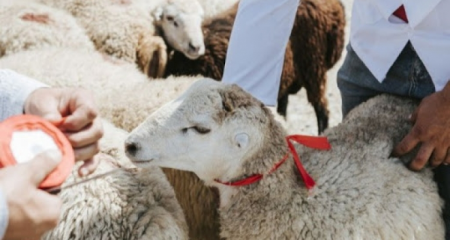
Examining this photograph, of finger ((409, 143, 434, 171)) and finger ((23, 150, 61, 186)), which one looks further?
finger ((409, 143, 434, 171))

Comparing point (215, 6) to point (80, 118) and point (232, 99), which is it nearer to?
point (232, 99)

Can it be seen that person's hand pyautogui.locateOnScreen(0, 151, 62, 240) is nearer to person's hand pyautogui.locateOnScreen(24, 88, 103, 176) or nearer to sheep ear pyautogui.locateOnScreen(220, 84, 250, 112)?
person's hand pyautogui.locateOnScreen(24, 88, 103, 176)

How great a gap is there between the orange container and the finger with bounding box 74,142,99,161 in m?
0.11

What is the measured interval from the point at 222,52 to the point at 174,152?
2.80 meters

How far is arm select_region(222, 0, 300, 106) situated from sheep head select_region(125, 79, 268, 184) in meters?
0.29

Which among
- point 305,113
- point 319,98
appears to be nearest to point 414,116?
point 319,98

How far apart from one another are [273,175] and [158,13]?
3.18 metres

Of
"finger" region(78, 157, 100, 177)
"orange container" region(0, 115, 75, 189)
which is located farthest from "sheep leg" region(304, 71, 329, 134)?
"orange container" region(0, 115, 75, 189)

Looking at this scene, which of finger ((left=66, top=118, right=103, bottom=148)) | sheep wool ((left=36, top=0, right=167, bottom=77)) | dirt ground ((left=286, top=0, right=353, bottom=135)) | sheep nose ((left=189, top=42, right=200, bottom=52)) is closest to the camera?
finger ((left=66, top=118, right=103, bottom=148))

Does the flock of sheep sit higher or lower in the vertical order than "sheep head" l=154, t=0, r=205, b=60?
higher

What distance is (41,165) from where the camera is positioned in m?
1.22

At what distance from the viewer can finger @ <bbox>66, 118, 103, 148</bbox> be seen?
1.52 m

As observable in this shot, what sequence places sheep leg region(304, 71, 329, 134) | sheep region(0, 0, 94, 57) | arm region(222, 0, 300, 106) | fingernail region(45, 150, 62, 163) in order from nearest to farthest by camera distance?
fingernail region(45, 150, 62, 163), arm region(222, 0, 300, 106), sheep region(0, 0, 94, 57), sheep leg region(304, 71, 329, 134)

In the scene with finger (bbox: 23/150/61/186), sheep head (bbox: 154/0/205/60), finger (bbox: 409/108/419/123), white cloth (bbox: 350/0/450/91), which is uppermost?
white cloth (bbox: 350/0/450/91)
